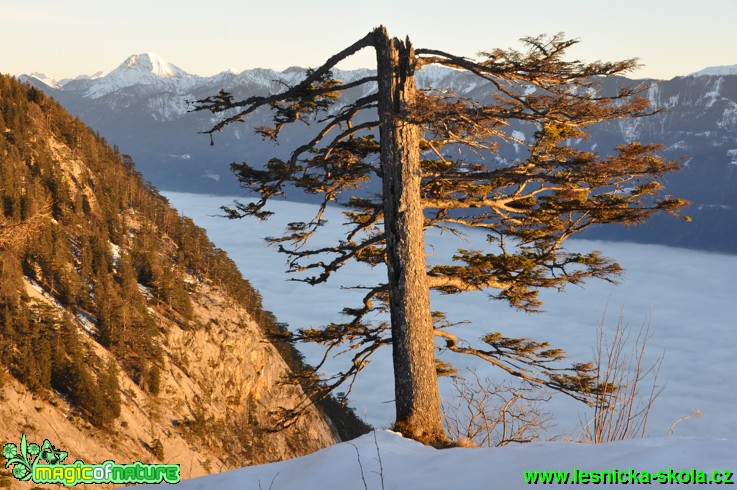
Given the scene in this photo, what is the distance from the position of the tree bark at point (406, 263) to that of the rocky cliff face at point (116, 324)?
2300cm

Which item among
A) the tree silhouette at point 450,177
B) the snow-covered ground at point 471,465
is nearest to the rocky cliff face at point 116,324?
the tree silhouette at point 450,177

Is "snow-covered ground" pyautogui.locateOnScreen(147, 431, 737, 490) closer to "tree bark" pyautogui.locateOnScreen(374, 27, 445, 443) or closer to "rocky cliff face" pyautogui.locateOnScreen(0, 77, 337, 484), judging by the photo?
"tree bark" pyautogui.locateOnScreen(374, 27, 445, 443)

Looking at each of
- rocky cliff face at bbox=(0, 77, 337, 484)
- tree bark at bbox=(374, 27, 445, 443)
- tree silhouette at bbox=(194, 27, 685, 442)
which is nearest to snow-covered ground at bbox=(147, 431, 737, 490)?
tree bark at bbox=(374, 27, 445, 443)

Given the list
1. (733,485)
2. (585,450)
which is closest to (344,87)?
(585,450)

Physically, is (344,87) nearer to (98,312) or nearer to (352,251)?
(352,251)

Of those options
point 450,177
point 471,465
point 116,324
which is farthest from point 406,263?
point 116,324

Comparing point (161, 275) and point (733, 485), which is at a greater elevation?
point (733, 485)

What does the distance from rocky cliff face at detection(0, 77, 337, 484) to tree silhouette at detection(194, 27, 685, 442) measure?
22485 millimetres

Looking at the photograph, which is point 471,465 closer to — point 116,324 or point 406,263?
point 406,263

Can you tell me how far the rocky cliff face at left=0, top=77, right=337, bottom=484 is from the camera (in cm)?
3922

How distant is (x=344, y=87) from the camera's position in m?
7.10

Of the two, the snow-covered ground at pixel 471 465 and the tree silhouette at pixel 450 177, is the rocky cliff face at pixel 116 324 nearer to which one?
the tree silhouette at pixel 450 177

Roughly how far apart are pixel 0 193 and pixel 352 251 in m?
49.9

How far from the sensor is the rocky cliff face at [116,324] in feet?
129
